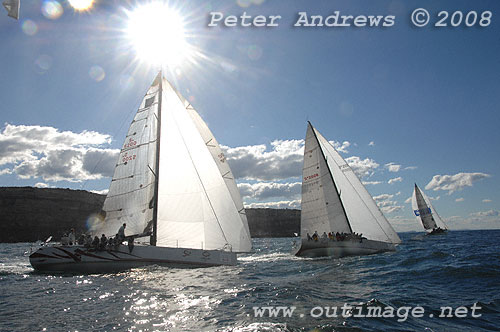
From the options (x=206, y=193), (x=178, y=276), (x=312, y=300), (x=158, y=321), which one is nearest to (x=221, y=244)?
(x=206, y=193)

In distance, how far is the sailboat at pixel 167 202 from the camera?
18344mm

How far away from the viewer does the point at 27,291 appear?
503 inches

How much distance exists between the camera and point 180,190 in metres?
20.8

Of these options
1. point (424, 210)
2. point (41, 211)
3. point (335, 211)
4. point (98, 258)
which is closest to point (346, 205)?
point (335, 211)

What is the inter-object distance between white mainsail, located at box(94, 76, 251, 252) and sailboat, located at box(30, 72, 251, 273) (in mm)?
59

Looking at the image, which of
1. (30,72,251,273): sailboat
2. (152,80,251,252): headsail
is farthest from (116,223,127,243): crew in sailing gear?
(152,80,251,252): headsail

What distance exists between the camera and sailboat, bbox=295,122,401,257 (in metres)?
24.7

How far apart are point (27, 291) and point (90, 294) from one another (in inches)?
117

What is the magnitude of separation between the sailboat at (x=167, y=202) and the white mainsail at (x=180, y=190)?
0.19 ft

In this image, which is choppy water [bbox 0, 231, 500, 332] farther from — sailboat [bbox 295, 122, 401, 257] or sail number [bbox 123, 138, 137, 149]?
sail number [bbox 123, 138, 137, 149]

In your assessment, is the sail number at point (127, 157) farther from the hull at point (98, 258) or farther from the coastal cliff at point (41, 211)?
the coastal cliff at point (41, 211)

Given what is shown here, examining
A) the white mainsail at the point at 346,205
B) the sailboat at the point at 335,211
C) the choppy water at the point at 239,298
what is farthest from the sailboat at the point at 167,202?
the white mainsail at the point at 346,205

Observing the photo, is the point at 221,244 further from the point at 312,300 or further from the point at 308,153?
the point at 308,153

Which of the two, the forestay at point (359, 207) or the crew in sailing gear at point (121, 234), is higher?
the forestay at point (359, 207)
